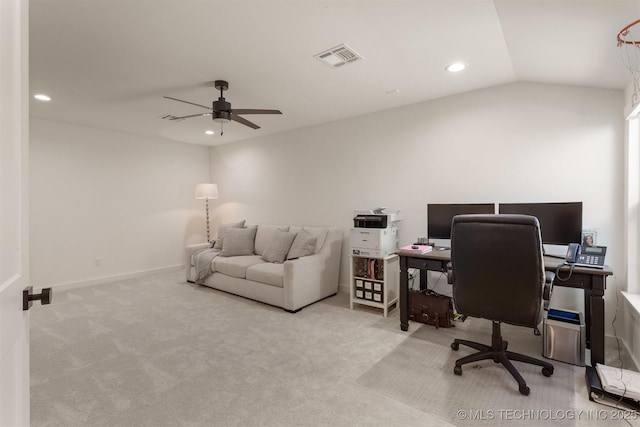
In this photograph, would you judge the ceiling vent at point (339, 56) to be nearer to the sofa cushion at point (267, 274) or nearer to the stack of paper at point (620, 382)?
the sofa cushion at point (267, 274)

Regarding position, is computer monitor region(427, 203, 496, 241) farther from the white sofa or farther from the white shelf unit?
the white sofa

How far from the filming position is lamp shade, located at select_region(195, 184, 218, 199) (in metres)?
5.62

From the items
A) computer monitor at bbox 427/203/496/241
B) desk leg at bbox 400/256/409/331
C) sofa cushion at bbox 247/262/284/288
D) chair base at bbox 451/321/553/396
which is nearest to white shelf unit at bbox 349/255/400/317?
desk leg at bbox 400/256/409/331

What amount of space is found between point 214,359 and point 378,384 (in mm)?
1313

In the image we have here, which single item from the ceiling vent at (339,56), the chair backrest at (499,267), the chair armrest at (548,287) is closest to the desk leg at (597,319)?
the chair armrest at (548,287)

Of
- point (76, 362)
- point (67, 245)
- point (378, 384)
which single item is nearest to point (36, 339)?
point (76, 362)

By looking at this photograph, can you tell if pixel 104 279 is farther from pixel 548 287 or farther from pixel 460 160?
pixel 548 287

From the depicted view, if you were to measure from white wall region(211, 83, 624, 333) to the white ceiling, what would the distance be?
225mm

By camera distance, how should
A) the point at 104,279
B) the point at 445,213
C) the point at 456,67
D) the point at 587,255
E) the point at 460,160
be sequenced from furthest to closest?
the point at 104,279 < the point at 460,160 < the point at 445,213 < the point at 456,67 < the point at 587,255

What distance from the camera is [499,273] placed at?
2.03 m

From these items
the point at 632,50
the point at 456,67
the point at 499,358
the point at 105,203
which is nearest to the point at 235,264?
the point at 105,203

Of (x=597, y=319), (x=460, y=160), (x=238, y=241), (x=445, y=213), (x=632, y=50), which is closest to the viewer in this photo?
(x=632, y=50)

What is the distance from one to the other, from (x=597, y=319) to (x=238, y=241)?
4.14 m

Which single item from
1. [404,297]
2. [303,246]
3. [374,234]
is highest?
[374,234]
